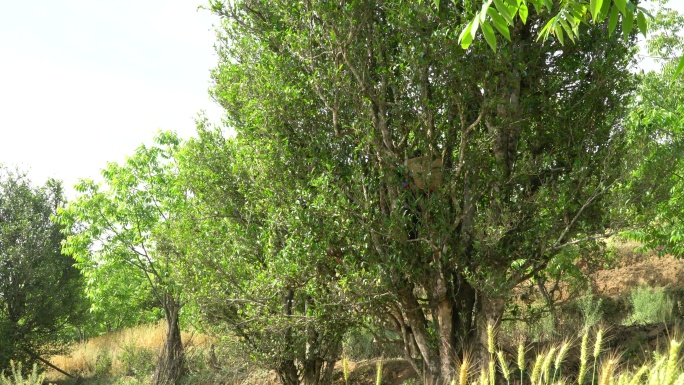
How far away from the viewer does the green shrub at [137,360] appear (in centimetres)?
1505

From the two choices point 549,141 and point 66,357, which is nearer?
point 549,141

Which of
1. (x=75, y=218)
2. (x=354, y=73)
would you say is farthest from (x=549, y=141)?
(x=75, y=218)

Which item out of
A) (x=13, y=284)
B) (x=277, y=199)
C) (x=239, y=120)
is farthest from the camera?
(x=13, y=284)

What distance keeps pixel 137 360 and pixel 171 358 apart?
331 centimetres

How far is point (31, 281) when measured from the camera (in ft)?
59.5

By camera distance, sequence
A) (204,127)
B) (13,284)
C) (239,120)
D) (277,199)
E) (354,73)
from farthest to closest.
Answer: (13,284)
(204,127)
(239,120)
(277,199)
(354,73)

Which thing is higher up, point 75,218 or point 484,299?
point 75,218

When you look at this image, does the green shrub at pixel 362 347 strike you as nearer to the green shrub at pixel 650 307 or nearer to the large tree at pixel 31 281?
the green shrub at pixel 650 307

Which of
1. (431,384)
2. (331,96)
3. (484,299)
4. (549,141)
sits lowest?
(431,384)

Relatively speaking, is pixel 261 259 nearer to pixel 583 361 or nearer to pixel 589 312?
pixel 583 361

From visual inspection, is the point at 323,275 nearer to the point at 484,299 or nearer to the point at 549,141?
the point at 484,299

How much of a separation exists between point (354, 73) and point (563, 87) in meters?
2.60

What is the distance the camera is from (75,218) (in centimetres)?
1830

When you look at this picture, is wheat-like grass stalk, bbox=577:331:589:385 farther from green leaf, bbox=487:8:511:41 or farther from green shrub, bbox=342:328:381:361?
green shrub, bbox=342:328:381:361
